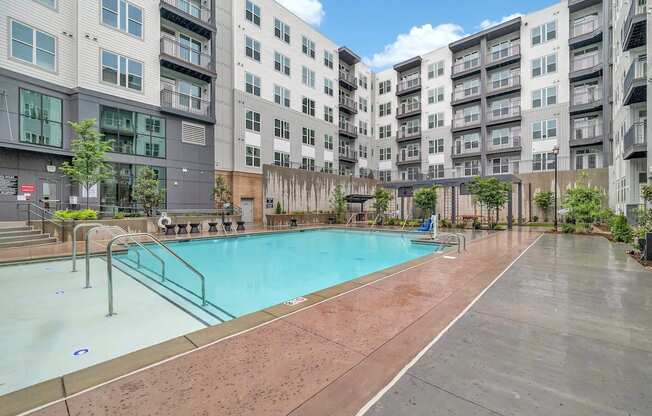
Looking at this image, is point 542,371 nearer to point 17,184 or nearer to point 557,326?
point 557,326

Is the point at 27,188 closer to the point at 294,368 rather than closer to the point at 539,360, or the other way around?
the point at 294,368

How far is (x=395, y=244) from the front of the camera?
14.9 metres

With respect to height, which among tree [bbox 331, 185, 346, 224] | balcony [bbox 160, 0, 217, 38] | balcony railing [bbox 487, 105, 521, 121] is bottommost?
tree [bbox 331, 185, 346, 224]

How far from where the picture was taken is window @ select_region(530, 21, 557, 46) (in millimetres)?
27094

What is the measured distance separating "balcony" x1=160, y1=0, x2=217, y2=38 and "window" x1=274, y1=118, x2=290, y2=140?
8.26 meters

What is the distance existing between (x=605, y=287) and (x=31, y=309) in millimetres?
10486

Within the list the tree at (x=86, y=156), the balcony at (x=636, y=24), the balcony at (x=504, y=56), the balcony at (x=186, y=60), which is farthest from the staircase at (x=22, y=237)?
the balcony at (x=504, y=56)

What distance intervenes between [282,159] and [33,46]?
16750 mm

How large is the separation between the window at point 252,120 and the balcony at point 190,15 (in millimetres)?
6196

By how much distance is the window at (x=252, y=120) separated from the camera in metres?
24.2

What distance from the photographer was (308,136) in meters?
29.7

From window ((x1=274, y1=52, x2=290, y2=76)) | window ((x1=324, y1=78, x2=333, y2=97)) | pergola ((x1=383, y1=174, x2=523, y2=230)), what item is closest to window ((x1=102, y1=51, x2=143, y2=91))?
window ((x1=274, y1=52, x2=290, y2=76))

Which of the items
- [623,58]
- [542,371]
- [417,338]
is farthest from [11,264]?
[623,58]

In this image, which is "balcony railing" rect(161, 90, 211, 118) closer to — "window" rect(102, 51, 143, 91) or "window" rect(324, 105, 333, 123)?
"window" rect(102, 51, 143, 91)
